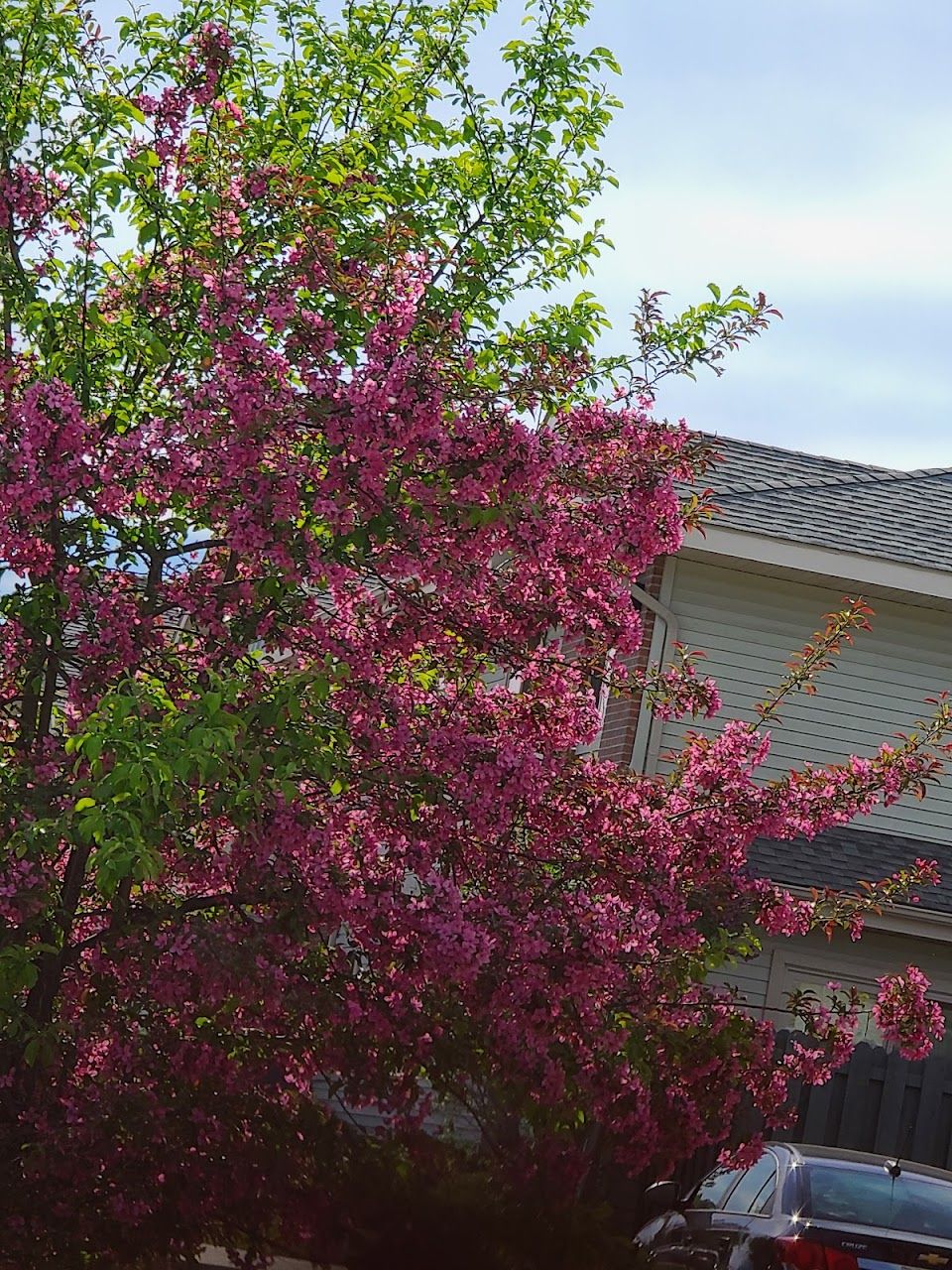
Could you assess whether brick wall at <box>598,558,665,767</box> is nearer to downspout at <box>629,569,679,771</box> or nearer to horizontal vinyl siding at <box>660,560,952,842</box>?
downspout at <box>629,569,679,771</box>

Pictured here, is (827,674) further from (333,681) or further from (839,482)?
(333,681)

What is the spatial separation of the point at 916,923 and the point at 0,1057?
8.36 metres

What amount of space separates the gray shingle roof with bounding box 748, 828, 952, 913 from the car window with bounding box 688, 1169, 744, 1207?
4.39 meters

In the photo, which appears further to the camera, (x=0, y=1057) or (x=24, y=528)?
(x=0, y=1057)

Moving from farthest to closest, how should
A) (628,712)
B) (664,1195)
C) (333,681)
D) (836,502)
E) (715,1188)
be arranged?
(836,502) → (628,712) → (664,1195) → (715,1188) → (333,681)

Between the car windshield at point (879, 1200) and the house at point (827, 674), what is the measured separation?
19.6 ft

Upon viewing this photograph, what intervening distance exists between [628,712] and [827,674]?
6.29ft

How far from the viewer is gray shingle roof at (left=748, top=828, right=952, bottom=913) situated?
1354cm

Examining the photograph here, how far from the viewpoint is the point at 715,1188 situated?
883 cm

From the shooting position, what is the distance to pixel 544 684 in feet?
24.6

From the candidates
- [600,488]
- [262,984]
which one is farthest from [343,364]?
[262,984]

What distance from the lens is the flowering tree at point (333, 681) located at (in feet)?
20.9

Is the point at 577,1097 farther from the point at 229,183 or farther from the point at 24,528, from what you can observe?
the point at 229,183

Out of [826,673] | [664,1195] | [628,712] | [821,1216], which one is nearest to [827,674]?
[826,673]
